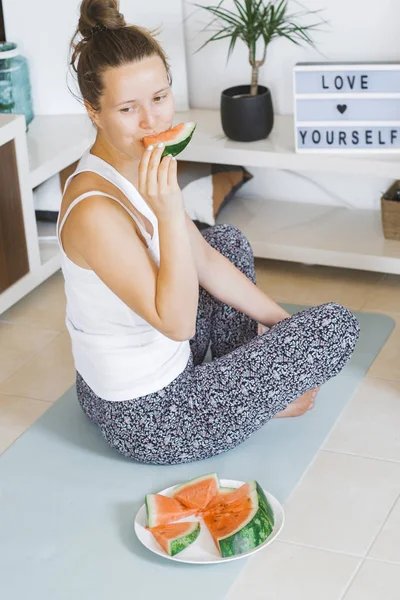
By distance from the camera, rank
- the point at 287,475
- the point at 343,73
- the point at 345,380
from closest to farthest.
Answer: the point at 287,475 → the point at 345,380 → the point at 343,73

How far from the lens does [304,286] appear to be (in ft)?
9.05

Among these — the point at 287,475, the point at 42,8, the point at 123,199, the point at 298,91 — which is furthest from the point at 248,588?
the point at 42,8

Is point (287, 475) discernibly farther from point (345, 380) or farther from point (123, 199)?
point (123, 199)

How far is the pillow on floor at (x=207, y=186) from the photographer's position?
2.83 meters

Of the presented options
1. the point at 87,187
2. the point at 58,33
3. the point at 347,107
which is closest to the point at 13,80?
the point at 58,33

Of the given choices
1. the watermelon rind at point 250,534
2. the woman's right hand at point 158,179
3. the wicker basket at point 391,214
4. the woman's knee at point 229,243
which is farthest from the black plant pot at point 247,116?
→ the watermelon rind at point 250,534

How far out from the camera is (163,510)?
5.86ft

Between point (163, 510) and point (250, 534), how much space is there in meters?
0.18

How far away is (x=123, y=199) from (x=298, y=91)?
3.34 feet

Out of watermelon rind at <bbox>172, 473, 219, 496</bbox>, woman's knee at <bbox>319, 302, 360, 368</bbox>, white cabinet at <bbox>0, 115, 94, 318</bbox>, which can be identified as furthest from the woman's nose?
white cabinet at <bbox>0, 115, 94, 318</bbox>

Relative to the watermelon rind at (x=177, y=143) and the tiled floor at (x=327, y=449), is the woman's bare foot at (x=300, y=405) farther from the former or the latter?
the watermelon rind at (x=177, y=143)

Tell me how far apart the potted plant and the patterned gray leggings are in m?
0.94

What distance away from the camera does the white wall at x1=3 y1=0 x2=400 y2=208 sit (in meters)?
2.78

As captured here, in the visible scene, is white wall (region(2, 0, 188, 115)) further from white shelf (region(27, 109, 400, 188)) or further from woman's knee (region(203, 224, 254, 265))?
woman's knee (region(203, 224, 254, 265))
